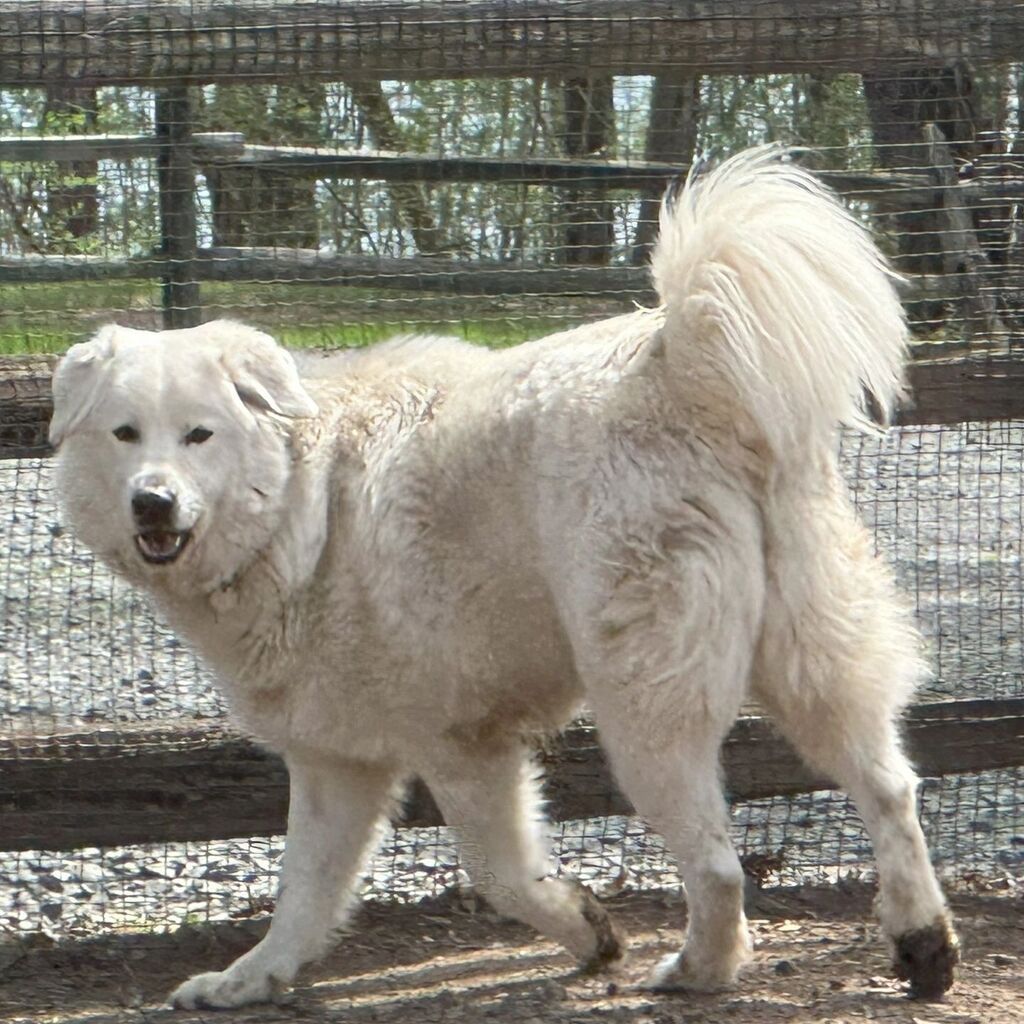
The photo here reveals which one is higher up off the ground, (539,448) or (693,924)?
(539,448)

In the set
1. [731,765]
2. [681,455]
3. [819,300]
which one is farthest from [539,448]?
[731,765]

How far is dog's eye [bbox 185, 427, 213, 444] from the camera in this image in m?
3.52

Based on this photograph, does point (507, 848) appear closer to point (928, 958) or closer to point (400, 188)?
point (928, 958)

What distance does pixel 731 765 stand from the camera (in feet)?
14.0

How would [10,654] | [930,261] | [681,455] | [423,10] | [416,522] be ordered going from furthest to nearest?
[10,654] → [930,261] → [423,10] → [416,522] → [681,455]

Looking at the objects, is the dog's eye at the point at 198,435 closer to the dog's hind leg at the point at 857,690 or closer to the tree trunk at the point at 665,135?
the dog's hind leg at the point at 857,690

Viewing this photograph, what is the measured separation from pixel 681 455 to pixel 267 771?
64.3 inches

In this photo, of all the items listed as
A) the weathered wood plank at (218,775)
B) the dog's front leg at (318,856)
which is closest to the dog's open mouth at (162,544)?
the dog's front leg at (318,856)

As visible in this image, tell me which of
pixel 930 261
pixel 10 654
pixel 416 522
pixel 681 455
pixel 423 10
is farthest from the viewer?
Answer: pixel 10 654

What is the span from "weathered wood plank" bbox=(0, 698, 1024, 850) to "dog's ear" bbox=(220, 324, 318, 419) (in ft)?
3.48

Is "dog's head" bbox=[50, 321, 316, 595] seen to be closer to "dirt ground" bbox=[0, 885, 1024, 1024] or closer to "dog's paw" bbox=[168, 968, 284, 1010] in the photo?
"dog's paw" bbox=[168, 968, 284, 1010]

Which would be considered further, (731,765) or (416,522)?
(731,765)

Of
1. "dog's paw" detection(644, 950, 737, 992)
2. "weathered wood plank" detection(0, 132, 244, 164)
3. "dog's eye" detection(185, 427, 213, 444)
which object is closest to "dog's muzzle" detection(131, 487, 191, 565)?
"dog's eye" detection(185, 427, 213, 444)

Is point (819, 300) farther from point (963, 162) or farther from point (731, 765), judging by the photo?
point (731, 765)
